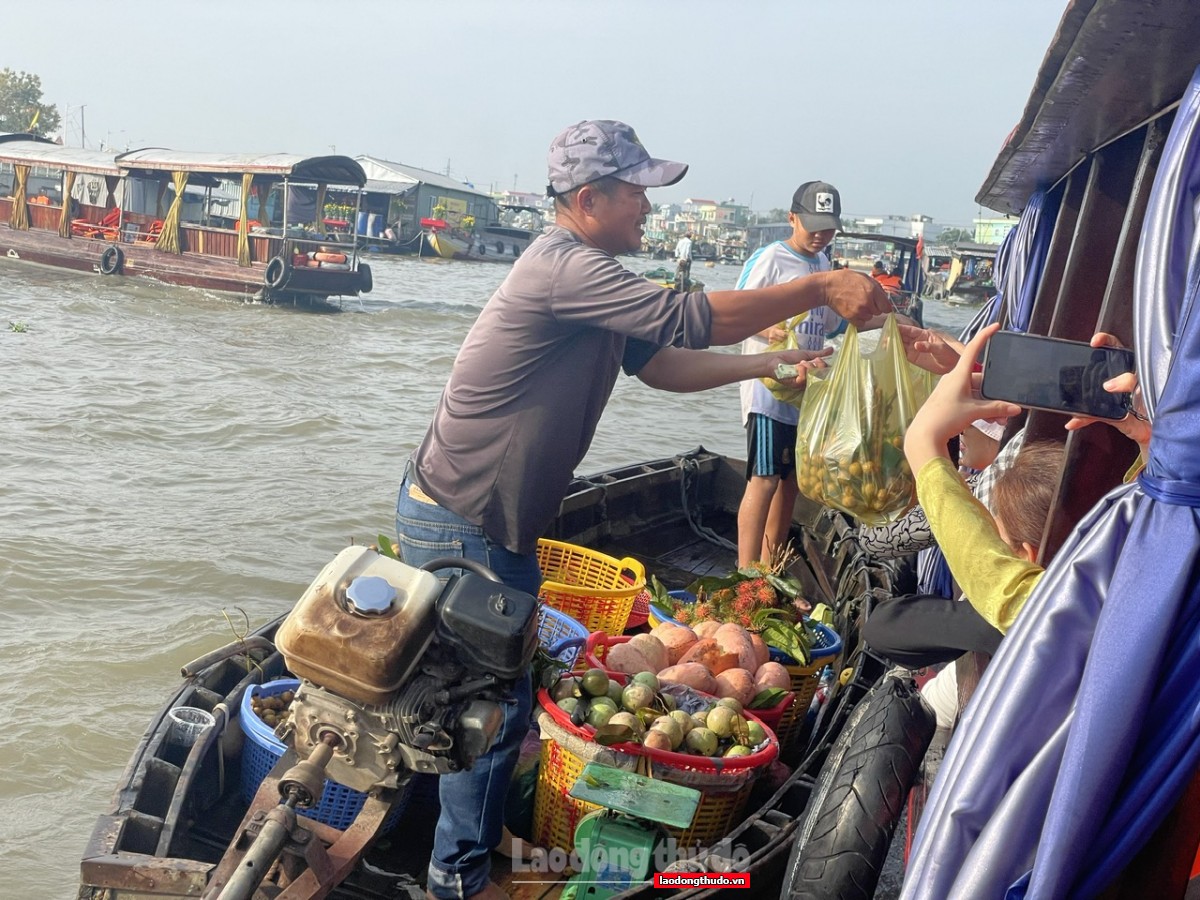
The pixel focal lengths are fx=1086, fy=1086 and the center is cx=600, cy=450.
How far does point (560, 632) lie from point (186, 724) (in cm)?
121

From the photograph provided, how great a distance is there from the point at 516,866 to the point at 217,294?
2063 centimetres

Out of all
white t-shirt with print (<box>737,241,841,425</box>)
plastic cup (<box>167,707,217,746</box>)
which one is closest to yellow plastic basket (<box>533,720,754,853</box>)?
plastic cup (<box>167,707,217,746</box>)

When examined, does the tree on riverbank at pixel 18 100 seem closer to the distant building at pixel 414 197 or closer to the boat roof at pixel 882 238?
the distant building at pixel 414 197

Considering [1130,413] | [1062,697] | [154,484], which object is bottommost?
[154,484]

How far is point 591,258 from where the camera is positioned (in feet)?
8.36

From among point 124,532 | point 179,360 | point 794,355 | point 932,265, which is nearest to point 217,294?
point 179,360

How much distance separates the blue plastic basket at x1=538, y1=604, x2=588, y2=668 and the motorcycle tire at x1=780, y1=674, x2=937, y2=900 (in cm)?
94

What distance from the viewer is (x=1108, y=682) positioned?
1.33m

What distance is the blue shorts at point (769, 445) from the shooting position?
189 inches

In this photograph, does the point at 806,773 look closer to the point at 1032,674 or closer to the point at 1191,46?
the point at 1032,674

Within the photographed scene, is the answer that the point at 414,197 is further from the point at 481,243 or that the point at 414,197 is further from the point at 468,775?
the point at 468,775

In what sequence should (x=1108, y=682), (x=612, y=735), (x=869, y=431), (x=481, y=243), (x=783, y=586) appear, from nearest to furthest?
(x=1108, y=682) → (x=612, y=735) → (x=869, y=431) → (x=783, y=586) → (x=481, y=243)

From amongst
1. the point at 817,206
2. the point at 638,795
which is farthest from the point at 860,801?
the point at 817,206

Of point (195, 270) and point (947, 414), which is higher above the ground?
point (947, 414)
